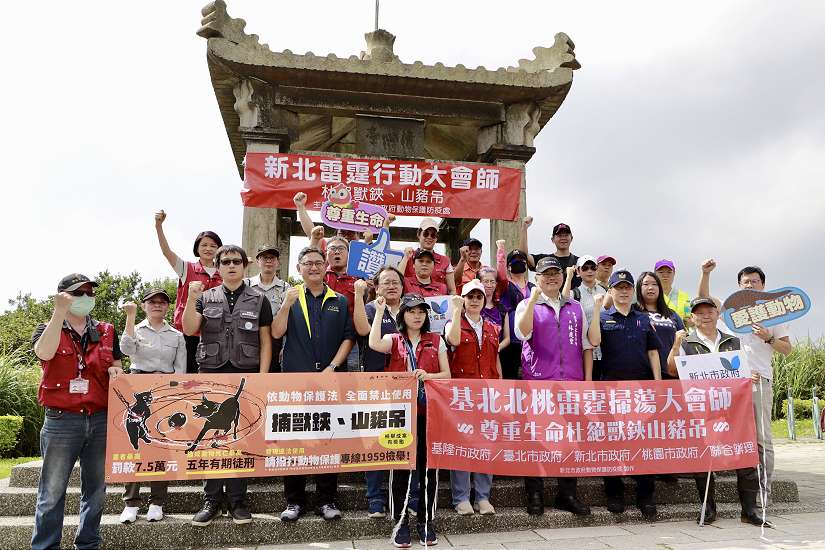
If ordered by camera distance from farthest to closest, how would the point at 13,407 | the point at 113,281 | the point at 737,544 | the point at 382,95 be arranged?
the point at 113,281 < the point at 13,407 < the point at 382,95 < the point at 737,544

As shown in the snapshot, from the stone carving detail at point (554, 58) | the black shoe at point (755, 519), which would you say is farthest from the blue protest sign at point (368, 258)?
the black shoe at point (755, 519)

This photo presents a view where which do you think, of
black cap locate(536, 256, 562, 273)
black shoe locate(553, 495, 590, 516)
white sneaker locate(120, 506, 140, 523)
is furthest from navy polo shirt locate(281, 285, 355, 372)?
black shoe locate(553, 495, 590, 516)

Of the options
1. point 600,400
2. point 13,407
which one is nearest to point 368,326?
point 600,400

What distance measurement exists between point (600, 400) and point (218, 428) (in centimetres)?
338

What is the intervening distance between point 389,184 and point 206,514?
5167mm

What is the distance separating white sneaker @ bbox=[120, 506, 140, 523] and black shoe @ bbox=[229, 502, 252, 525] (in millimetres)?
791

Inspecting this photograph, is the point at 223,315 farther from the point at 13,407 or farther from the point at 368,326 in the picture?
the point at 13,407

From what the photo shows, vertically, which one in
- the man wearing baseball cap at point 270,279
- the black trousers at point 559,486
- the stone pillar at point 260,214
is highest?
the stone pillar at point 260,214

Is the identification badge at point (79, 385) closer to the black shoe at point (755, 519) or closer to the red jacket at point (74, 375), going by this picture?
the red jacket at point (74, 375)

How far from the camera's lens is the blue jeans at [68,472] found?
3.94 m

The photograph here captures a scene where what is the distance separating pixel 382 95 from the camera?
877cm

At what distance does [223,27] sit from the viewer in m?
7.98

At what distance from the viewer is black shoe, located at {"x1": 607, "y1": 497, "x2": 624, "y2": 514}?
16.8 feet

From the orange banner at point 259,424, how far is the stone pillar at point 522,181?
4447 mm
